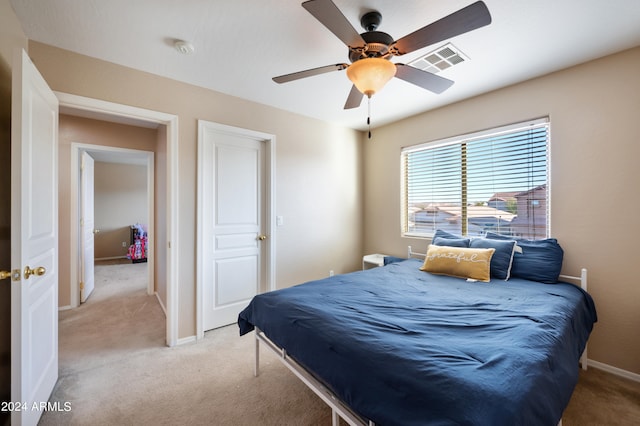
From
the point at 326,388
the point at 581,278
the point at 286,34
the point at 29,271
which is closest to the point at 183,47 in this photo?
the point at 286,34

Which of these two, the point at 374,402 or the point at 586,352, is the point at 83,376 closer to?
the point at 374,402

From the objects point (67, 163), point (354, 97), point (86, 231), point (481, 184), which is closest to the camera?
point (354, 97)

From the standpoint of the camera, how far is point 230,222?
3.07 metres

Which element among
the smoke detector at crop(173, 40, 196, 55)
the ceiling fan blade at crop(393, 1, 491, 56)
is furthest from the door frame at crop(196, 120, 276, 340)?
the ceiling fan blade at crop(393, 1, 491, 56)

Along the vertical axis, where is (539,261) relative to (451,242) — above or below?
below

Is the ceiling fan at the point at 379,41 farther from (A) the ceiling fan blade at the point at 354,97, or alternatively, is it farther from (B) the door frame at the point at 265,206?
(B) the door frame at the point at 265,206

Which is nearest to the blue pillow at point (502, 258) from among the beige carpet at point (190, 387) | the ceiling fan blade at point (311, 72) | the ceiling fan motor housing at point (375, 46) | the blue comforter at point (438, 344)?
the blue comforter at point (438, 344)

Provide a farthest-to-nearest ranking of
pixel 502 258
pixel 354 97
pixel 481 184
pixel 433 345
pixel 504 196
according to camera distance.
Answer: pixel 481 184, pixel 504 196, pixel 502 258, pixel 354 97, pixel 433 345

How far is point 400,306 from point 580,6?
85.6 inches

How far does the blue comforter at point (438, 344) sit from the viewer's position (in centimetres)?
93

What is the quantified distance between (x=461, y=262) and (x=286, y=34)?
2.41 meters

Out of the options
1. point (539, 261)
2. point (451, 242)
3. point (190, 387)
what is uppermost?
point (451, 242)

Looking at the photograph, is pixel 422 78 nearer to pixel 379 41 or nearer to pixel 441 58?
pixel 379 41

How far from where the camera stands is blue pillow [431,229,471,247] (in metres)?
2.81
